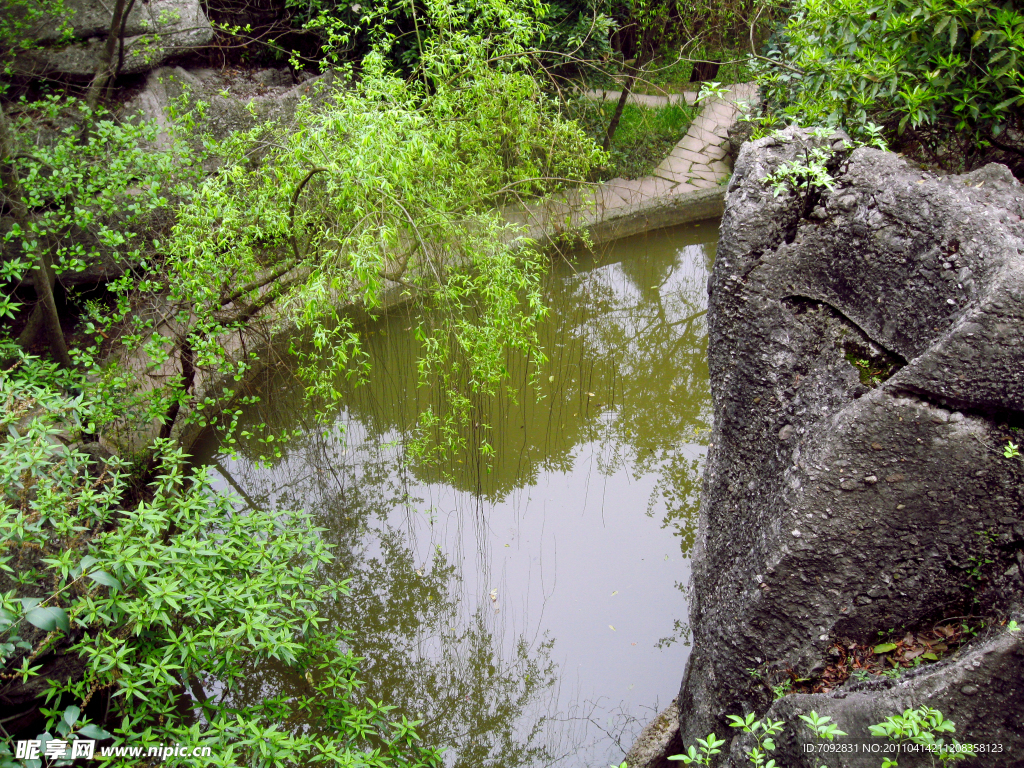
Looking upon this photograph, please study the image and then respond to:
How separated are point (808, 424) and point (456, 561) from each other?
2.46 meters

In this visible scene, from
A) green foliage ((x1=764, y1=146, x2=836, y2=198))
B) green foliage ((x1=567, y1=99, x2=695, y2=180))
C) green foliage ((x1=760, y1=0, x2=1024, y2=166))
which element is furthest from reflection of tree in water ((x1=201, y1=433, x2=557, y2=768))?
green foliage ((x1=567, y1=99, x2=695, y2=180))

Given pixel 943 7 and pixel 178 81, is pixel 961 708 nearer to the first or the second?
pixel 943 7

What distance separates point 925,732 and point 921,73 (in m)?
2.12

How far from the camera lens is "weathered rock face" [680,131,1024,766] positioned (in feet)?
5.63

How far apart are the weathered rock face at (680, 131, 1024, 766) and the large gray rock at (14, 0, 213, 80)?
191 inches

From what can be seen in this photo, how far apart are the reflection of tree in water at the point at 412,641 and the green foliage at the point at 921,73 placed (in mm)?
2896

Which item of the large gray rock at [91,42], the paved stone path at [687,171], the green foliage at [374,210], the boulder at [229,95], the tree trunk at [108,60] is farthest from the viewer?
the paved stone path at [687,171]

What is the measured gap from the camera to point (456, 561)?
393cm

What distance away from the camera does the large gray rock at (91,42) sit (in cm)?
511

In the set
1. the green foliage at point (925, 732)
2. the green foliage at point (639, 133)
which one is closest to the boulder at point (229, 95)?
the green foliage at point (639, 133)

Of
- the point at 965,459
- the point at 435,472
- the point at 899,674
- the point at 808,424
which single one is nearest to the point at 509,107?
the point at 435,472

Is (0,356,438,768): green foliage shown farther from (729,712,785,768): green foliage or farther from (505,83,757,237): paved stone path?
(505,83,757,237): paved stone path

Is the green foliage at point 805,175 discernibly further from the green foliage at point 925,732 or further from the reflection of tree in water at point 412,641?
the reflection of tree in water at point 412,641

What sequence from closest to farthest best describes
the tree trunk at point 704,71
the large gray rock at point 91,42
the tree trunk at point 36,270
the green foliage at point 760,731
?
the green foliage at point 760,731, the tree trunk at point 36,270, the large gray rock at point 91,42, the tree trunk at point 704,71
